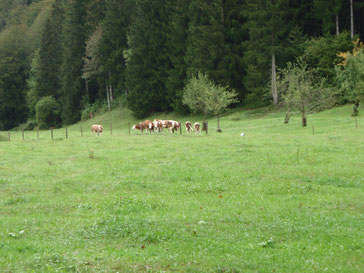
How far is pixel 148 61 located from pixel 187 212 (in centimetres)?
5747

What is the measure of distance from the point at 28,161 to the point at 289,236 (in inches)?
664

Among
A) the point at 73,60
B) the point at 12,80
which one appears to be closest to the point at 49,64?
the point at 73,60

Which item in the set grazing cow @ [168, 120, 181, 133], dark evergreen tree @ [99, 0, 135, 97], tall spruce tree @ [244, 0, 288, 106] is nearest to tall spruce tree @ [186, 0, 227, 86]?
tall spruce tree @ [244, 0, 288, 106]

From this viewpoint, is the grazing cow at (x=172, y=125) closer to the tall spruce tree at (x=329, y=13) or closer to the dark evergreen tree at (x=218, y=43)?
the dark evergreen tree at (x=218, y=43)

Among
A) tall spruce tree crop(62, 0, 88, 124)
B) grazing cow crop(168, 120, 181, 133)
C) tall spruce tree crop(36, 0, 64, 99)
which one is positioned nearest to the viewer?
grazing cow crop(168, 120, 181, 133)

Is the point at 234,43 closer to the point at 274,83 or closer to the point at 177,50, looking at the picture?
the point at 177,50

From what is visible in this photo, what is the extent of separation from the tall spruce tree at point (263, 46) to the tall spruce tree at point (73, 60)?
3528 cm

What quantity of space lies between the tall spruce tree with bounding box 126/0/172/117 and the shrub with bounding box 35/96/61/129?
20.4 m

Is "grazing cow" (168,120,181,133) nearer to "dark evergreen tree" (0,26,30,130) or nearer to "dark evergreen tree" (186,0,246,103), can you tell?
"dark evergreen tree" (186,0,246,103)

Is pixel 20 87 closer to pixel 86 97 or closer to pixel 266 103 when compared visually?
pixel 86 97

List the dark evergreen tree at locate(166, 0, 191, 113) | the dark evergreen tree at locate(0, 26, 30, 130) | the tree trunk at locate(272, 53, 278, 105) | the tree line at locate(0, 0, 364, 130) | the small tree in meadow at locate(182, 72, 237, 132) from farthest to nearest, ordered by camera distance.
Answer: the dark evergreen tree at locate(0, 26, 30, 130), the dark evergreen tree at locate(166, 0, 191, 113), the tree line at locate(0, 0, 364, 130), the tree trunk at locate(272, 53, 278, 105), the small tree in meadow at locate(182, 72, 237, 132)

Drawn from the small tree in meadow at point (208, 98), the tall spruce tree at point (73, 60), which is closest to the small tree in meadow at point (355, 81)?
the small tree in meadow at point (208, 98)

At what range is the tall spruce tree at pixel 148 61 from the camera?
66188 millimetres

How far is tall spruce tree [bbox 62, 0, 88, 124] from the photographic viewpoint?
259ft
